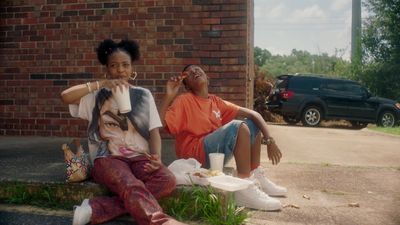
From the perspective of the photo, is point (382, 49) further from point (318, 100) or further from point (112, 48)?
point (112, 48)

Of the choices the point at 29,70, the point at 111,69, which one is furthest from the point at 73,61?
the point at 111,69

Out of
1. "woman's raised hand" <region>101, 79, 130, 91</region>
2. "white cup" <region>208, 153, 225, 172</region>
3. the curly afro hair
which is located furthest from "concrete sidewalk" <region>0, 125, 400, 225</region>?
the curly afro hair

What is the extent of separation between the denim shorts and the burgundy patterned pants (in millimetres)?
501

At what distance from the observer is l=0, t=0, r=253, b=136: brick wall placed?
4.79 meters

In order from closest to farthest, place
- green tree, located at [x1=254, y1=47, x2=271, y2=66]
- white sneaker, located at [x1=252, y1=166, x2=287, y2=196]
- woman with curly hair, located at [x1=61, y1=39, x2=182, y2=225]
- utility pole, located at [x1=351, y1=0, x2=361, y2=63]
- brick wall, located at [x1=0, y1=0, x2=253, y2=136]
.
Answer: woman with curly hair, located at [x1=61, y1=39, x2=182, y2=225] < white sneaker, located at [x1=252, y1=166, x2=287, y2=196] < brick wall, located at [x1=0, y1=0, x2=253, y2=136] < utility pole, located at [x1=351, y1=0, x2=361, y2=63] < green tree, located at [x1=254, y1=47, x2=271, y2=66]

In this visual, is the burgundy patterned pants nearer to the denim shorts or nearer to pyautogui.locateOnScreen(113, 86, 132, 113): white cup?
pyautogui.locateOnScreen(113, 86, 132, 113): white cup

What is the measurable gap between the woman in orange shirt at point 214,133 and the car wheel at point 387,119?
12.9 metres

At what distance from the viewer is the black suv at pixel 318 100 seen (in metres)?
12.9

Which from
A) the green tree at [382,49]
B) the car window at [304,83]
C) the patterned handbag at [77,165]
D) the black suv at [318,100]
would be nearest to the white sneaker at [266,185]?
the patterned handbag at [77,165]

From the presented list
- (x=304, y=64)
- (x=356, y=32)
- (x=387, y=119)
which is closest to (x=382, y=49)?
(x=356, y=32)

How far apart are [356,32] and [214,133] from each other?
23.2 m

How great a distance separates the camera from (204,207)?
2473mm

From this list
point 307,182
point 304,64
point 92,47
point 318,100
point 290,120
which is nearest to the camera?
point 307,182

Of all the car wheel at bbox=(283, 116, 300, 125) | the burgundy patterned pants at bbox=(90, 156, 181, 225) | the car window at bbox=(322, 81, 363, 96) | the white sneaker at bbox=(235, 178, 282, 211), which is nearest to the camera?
the burgundy patterned pants at bbox=(90, 156, 181, 225)
